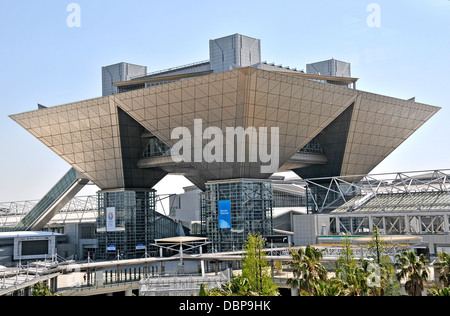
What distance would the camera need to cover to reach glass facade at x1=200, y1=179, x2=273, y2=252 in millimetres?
70062

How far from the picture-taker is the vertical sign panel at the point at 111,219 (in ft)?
266

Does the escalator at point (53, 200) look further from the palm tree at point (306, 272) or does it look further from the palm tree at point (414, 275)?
the palm tree at point (414, 275)

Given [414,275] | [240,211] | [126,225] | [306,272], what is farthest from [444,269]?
[126,225]

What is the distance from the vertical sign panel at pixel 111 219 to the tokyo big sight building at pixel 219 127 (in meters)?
0.50

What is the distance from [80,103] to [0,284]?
3941 cm

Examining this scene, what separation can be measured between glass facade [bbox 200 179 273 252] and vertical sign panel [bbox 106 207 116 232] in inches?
685

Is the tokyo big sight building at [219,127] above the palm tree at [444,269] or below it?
above

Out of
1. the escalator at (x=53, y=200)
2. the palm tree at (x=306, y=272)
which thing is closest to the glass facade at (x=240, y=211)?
the escalator at (x=53, y=200)

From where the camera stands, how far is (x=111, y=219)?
81438 millimetres

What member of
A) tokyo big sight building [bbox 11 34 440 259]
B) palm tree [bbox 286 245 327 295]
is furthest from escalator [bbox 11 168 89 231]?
palm tree [bbox 286 245 327 295]

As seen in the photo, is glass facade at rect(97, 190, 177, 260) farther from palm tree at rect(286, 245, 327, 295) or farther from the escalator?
palm tree at rect(286, 245, 327, 295)

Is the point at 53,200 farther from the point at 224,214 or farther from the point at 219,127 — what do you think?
the point at 219,127

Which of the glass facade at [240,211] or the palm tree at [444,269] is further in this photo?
the glass facade at [240,211]
